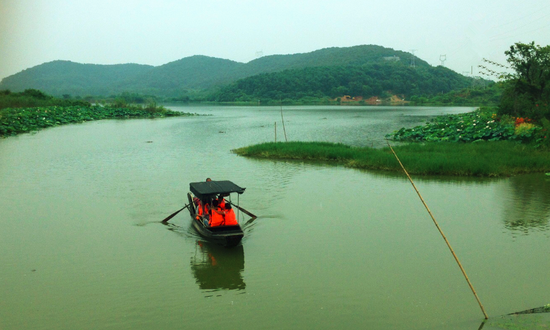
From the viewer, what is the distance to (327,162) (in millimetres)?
20406

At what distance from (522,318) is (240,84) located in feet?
369

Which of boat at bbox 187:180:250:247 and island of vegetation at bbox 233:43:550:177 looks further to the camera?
island of vegetation at bbox 233:43:550:177

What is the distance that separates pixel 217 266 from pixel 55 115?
136ft

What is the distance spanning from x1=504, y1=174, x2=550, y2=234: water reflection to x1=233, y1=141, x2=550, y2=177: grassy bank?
34.8 inches

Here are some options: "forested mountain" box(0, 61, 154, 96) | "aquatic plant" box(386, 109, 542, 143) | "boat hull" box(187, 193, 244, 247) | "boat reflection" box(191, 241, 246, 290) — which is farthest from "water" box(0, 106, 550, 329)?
"forested mountain" box(0, 61, 154, 96)

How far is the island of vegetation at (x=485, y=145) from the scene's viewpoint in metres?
17.0

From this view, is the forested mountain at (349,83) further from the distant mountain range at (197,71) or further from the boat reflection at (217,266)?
the boat reflection at (217,266)

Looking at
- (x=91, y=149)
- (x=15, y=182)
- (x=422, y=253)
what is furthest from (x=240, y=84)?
(x=422, y=253)

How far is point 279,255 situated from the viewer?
912 cm

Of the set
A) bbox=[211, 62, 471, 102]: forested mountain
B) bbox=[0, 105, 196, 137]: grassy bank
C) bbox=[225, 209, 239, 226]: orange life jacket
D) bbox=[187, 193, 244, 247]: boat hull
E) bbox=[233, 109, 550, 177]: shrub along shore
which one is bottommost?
bbox=[187, 193, 244, 247]: boat hull

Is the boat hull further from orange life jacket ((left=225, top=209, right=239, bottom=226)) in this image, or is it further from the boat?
orange life jacket ((left=225, top=209, right=239, bottom=226))

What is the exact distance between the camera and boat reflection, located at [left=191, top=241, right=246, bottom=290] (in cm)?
786

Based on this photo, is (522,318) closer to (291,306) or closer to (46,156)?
(291,306)

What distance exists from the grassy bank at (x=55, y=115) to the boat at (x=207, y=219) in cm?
2695
